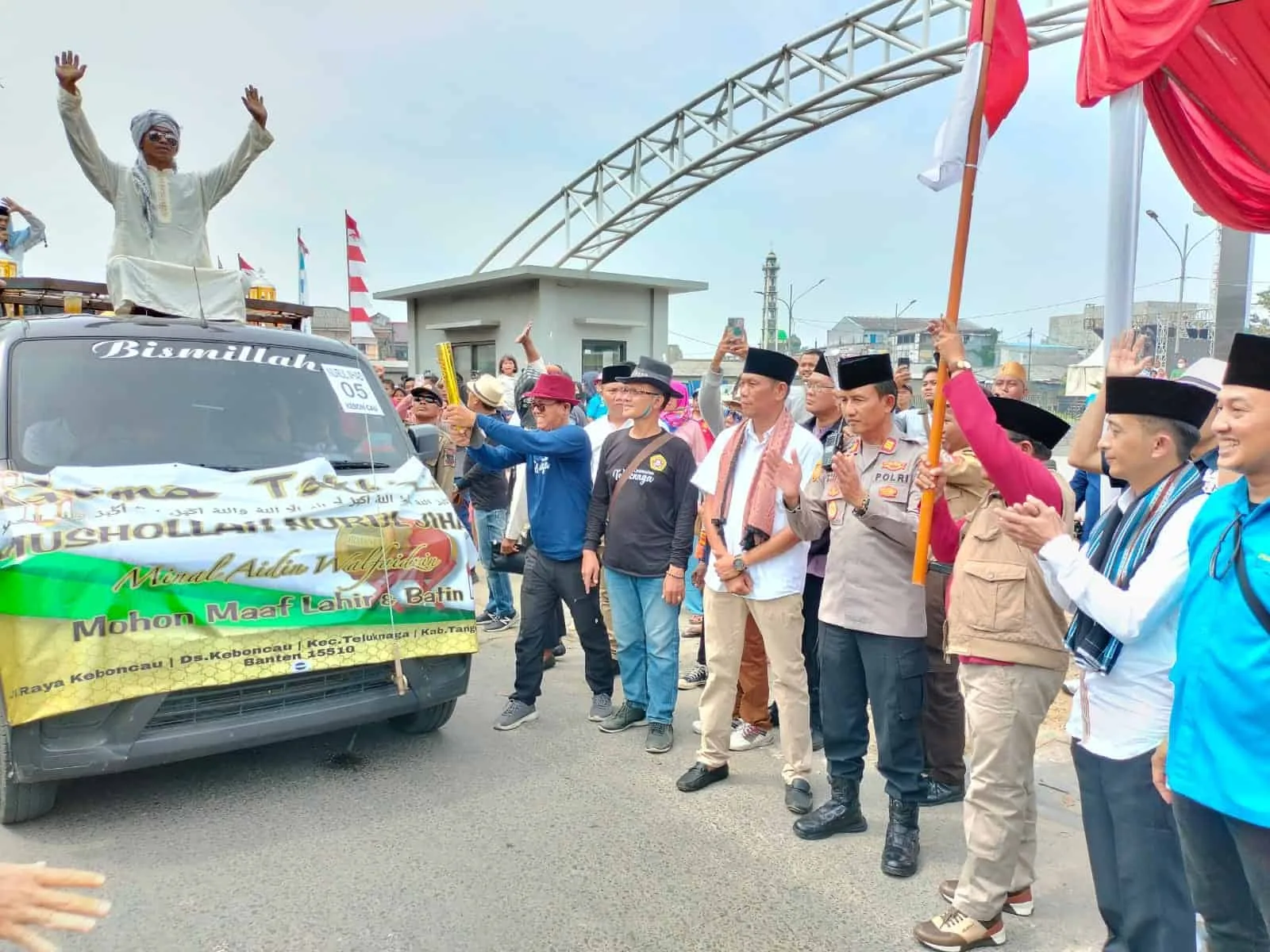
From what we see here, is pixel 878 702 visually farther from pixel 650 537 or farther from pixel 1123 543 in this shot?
pixel 650 537

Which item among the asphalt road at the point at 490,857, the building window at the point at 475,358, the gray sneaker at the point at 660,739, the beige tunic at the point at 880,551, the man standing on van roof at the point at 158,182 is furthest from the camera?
the building window at the point at 475,358

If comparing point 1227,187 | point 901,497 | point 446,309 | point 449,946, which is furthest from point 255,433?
point 446,309

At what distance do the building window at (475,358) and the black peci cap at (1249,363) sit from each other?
50.1ft

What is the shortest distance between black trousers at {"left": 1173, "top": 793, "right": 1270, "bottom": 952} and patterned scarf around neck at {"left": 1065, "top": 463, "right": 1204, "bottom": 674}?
0.45 metres

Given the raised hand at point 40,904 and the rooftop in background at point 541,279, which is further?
the rooftop in background at point 541,279

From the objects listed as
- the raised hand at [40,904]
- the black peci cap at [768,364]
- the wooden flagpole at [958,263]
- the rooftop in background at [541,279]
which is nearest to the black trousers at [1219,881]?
the wooden flagpole at [958,263]

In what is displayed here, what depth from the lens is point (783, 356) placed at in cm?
411

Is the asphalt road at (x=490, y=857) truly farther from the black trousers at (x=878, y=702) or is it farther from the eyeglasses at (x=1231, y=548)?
the eyeglasses at (x=1231, y=548)

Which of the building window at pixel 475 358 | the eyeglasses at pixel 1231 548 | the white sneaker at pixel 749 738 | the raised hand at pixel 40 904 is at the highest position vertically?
the building window at pixel 475 358

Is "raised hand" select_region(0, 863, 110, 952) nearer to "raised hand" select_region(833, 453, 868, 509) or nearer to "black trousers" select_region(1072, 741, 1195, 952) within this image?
"black trousers" select_region(1072, 741, 1195, 952)

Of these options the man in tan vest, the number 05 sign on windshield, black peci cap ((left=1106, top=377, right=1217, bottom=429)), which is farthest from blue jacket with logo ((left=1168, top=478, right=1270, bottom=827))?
the number 05 sign on windshield

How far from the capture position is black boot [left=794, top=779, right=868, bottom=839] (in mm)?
3586

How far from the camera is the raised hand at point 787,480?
12.1 feet

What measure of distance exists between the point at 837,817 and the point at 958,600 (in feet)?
4.15
